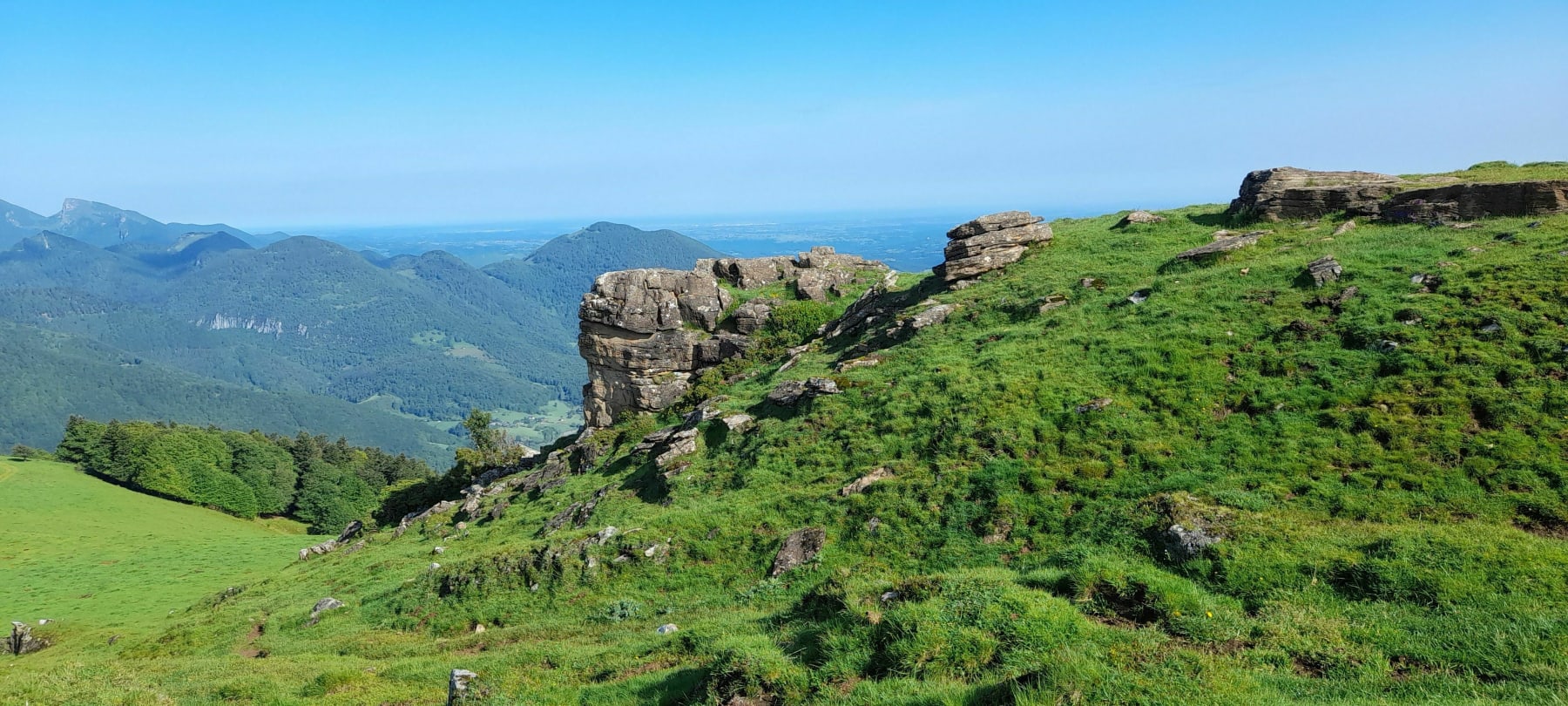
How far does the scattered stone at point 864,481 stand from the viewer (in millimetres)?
20734

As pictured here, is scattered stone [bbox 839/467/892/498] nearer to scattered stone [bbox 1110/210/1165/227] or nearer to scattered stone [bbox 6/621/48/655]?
scattered stone [bbox 1110/210/1165/227]

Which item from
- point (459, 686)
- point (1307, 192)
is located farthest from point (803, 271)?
point (459, 686)

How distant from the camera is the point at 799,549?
19172 millimetres

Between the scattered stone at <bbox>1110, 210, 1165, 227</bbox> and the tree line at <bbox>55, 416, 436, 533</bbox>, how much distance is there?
78.7m

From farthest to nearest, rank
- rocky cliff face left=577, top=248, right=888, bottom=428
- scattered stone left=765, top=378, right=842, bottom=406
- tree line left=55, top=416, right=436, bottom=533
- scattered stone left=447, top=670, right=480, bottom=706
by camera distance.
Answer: tree line left=55, top=416, right=436, bottom=533 → rocky cliff face left=577, top=248, right=888, bottom=428 → scattered stone left=765, top=378, right=842, bottom=406 → scattered stone left=447, top=670, right=480, bottom=706

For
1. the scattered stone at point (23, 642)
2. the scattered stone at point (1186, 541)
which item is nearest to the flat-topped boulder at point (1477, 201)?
the scattered stone at point (1186, 541)

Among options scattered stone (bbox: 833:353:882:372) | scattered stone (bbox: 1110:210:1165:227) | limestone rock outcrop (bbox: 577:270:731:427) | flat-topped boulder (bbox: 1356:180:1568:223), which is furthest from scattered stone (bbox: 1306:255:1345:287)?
limestone rock outcrop (bbox: 577:270:731:427)

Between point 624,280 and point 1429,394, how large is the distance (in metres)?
41.1

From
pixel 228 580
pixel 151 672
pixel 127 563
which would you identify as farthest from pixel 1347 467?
pixel 127 563

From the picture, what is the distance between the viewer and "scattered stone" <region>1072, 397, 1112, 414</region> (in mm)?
20875

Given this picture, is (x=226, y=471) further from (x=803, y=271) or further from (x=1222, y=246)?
(x=1222, y=246)

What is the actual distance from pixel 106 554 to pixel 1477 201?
84.1 meters

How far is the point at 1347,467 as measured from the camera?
16297 mm

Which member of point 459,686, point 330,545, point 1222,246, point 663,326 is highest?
point 1222,246
